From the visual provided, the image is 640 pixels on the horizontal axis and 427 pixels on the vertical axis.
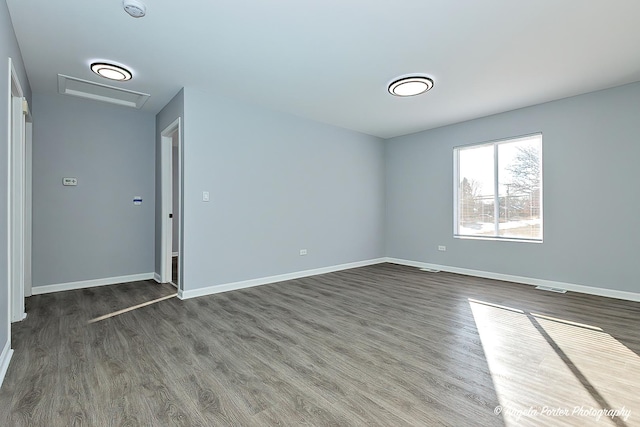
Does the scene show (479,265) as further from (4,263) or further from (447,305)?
(4,263)

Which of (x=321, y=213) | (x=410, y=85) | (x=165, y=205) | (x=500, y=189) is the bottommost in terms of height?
(x=321, y=213)

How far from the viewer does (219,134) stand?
4234 mm

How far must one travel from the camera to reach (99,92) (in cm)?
418

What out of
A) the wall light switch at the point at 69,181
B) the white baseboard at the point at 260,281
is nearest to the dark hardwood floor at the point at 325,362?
the white baseboard at the point at 260,281

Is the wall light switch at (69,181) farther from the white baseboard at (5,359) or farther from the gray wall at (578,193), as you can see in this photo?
the gray wall at (578,193)

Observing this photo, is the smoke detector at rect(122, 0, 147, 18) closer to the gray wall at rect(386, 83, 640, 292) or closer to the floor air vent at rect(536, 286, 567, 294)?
the gray wall at rect(386, 83, 640, 292)

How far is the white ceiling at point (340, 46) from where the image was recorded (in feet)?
7.95

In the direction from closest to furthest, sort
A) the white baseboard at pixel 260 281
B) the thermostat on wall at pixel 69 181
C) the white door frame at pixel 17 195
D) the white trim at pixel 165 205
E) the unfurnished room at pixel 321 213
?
the unfurnished room at pixel 321 213, the white door frame at pixel 17 195, the white baseboard at pixel 260 281, the thermostat on wall at pixel 69 181, the white trim at pixel 165 205

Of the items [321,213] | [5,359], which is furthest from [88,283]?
[321,213]

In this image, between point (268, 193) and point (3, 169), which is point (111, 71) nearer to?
point (3, 169)

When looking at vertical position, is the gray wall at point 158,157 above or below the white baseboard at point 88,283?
above

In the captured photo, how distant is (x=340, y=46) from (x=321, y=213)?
9.90 feet

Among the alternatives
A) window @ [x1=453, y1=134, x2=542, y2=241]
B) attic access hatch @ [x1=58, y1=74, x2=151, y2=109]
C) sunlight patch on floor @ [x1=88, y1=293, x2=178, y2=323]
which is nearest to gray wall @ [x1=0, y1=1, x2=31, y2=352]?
sunlight patch on floor @ [x1=88, y1=293, x2=178, y2=323]

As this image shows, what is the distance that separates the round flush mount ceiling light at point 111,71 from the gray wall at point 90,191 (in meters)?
1.29
